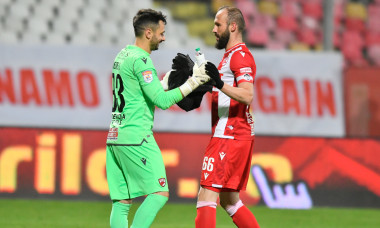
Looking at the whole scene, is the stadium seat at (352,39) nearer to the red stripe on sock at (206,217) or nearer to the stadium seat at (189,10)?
the stadium seat at (189,10)

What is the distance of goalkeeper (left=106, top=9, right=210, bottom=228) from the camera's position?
4750 millimetres

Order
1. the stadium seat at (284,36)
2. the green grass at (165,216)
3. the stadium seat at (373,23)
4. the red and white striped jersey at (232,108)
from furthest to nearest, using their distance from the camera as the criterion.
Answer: the stadium seat at (373,23) → the stadium seat at (284,36) → the green grass at (165,216) → the red and white striped jersey at (232,108)

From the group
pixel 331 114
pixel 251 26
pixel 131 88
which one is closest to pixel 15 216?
pixel 131 88

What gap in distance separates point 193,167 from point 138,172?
446 cm

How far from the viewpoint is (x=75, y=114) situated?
1150cm

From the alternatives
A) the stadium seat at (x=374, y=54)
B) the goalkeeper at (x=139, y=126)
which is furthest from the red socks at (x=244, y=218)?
the stadium seat at (x=374, y=54)

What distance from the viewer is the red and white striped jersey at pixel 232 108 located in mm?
5082

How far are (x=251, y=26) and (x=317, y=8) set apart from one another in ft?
6.17

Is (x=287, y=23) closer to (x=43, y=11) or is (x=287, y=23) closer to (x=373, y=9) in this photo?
(x=373, y=9)

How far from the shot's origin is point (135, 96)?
4785mm

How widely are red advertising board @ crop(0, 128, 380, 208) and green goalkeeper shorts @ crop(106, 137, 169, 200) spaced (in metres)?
4.22

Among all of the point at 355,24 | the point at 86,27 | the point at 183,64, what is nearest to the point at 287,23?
the point at 355,24

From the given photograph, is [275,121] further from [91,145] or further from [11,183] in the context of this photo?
[11,183]

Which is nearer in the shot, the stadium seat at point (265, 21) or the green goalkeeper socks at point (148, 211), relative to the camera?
the green goalkeeper socks at point (148, 211)
